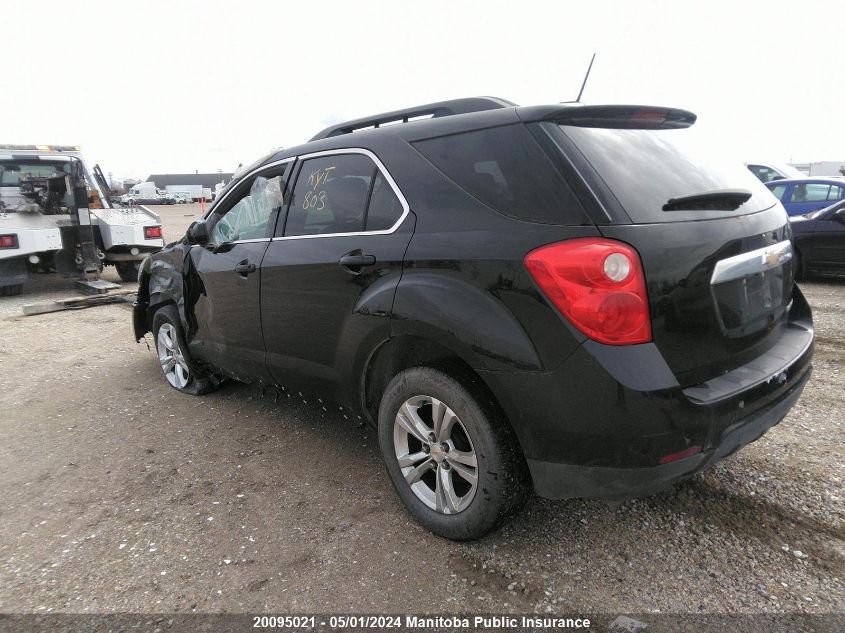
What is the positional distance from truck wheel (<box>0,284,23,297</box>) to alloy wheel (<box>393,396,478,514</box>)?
10.0 meters

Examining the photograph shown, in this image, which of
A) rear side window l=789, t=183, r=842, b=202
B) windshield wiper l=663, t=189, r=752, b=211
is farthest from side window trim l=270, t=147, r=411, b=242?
rear side window l=789, t=183, r=842, b=202

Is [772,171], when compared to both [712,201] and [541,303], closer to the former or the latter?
[712,201]

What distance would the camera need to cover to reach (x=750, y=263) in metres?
2.19

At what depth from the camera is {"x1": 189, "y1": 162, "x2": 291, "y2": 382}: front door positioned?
3.38 m

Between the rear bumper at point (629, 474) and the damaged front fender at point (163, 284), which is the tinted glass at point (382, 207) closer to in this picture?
the rear bumper at point (629, 474)

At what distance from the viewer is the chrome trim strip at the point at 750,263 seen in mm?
2061

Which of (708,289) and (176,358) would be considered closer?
(708,289)

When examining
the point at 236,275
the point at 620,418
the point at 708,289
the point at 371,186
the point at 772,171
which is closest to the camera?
the point at 620,418

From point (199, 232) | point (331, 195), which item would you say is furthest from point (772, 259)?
point (199, 232)

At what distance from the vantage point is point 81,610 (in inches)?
86.5

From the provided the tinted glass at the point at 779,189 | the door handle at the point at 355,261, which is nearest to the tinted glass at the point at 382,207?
the door handle at the point at 355,261

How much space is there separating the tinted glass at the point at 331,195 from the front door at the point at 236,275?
0.66ft

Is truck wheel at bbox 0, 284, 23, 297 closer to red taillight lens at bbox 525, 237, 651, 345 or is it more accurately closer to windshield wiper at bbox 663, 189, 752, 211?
red taillight lens at bbox 525, 237, 651, 345

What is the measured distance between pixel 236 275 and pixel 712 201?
103 inches
